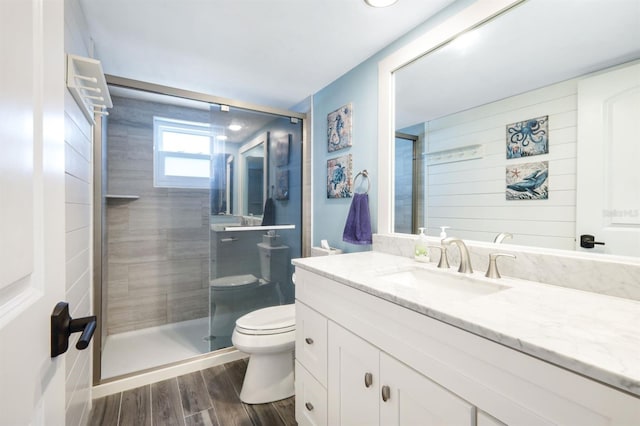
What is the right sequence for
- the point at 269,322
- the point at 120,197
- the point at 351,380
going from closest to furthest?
the point at 351,380 < the point at 269,322 < the point at 120,197

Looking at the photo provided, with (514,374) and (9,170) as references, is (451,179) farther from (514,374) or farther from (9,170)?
(9,170)

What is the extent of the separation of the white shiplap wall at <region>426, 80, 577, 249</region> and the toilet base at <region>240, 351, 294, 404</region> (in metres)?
1.24

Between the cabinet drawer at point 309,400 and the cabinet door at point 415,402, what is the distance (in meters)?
0.40

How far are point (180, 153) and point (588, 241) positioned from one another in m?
3.07

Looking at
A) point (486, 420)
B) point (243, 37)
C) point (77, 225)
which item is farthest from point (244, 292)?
point (486, 420)

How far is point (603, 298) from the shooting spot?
34.1 inches

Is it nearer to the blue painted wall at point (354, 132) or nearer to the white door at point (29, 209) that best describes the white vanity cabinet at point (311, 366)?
the blue painted wall at point (354, 132)

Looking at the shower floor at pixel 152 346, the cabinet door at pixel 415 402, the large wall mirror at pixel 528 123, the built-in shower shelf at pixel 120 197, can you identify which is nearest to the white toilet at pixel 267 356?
the shower floor at pixel 152 346

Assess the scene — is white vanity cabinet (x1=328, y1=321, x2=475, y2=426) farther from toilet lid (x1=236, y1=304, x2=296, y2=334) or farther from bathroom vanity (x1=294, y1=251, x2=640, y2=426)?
toilet lid (x1=236, y1=304, x2=296, y2=334)

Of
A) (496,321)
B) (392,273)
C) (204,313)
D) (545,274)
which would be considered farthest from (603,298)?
(204,313)

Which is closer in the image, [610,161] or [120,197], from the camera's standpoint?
[610,161]

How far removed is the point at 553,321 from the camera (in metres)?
0.69

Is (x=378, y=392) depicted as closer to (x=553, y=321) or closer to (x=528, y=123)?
(x=553, y=321)

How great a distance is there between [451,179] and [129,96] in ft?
9.14
